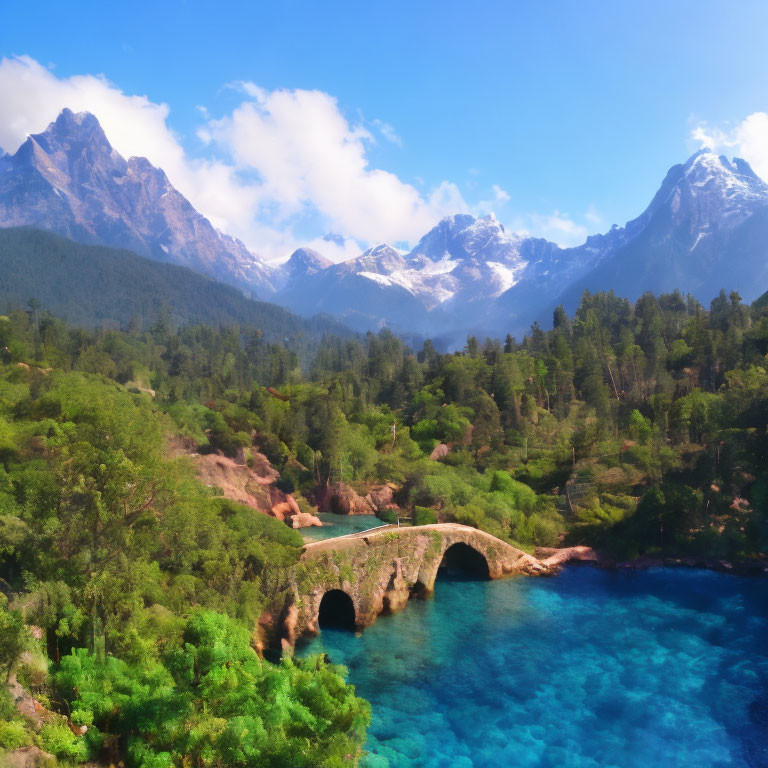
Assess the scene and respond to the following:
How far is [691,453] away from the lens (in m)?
47.1

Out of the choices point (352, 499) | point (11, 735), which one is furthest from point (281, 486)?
point (11, 735)

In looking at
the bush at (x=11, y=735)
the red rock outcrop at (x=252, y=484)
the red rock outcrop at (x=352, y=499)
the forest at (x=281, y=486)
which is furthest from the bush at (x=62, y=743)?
the red rock outcrop at (x=352, y=499)

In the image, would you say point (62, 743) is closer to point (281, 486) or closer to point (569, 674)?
point (569, 674)

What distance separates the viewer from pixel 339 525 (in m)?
53.2

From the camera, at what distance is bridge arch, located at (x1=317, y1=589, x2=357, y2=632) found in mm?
31531

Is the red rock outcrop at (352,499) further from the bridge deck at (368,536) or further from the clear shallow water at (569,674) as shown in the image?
the clear shallow water at (569,674)

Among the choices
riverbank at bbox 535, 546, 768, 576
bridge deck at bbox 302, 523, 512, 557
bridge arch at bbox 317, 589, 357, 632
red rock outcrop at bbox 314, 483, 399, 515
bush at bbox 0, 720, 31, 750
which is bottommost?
bridge arch at bbox 317, 589, 357, 632

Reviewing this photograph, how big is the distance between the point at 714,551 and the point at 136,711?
39.2 m

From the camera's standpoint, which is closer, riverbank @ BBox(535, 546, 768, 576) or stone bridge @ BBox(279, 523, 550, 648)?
stone bridge @ BBox(279, 523, 550, 648)

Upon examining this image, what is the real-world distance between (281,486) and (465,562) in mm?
25005

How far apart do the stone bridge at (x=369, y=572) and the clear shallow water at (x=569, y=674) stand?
1188mm

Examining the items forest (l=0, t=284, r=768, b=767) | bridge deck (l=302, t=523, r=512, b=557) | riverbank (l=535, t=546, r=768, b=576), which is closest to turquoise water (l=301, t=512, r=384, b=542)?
forest (l=0, t=284, r=768, b=767)

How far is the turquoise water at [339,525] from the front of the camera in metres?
49.6

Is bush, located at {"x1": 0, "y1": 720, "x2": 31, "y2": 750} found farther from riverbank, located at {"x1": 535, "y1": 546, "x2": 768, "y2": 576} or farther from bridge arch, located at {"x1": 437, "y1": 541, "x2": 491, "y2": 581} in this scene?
riverbank, located at {"x1": 535, "y1": 546, "x2": 768, "y2": 576}
